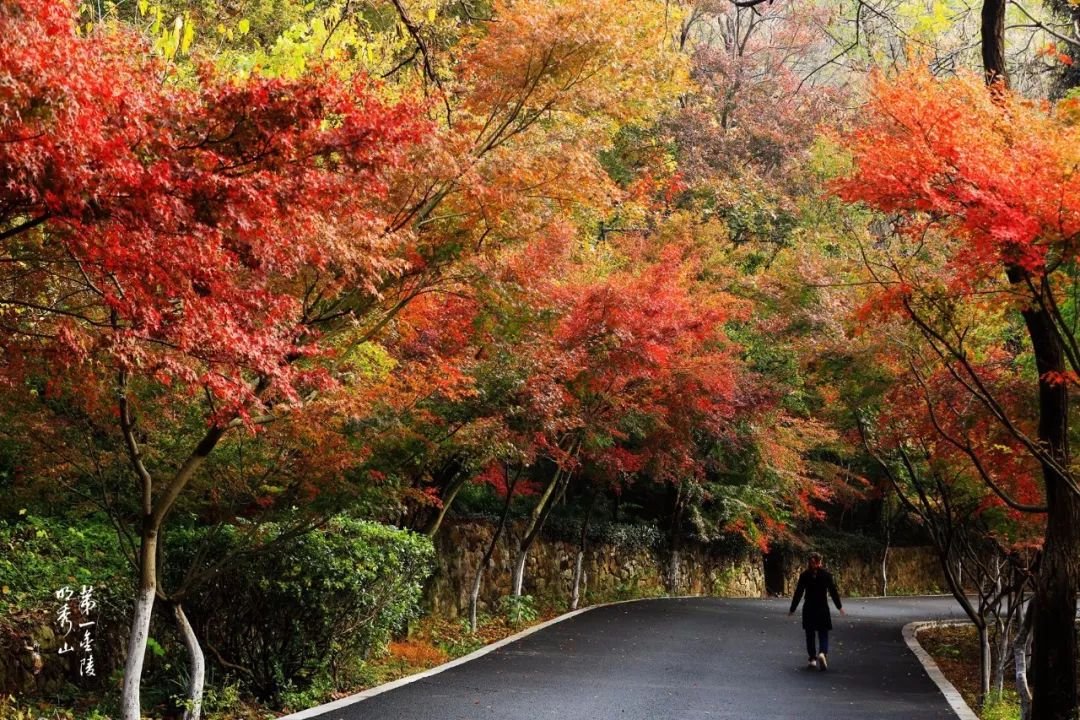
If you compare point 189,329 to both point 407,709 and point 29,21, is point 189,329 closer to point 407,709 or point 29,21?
point 29,21

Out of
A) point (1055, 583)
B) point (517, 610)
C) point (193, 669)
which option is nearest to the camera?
point (193, 669)

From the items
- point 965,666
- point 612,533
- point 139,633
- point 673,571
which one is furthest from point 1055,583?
point 673,571

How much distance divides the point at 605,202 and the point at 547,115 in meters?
2.28

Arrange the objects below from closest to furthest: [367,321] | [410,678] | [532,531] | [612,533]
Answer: [367,321] → [410,678] → [532,531] → [612,533]

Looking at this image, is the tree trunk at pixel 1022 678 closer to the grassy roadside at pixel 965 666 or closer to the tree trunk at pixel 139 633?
the grassy roadside at pixel 965 666

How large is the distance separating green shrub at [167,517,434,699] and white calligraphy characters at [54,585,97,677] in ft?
2.89

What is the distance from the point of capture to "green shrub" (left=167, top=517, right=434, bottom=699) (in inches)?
389

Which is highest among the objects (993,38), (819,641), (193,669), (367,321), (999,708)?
(993,38)

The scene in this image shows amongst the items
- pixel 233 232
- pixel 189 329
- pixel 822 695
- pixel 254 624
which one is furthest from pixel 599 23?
pixel 822 695

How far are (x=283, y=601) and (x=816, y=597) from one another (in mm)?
7260

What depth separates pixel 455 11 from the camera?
81.8 ft

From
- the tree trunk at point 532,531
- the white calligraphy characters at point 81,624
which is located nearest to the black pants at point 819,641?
the tree trunk at point 532,531

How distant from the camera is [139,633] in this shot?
785cm

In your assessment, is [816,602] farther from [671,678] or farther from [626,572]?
[626,572]
